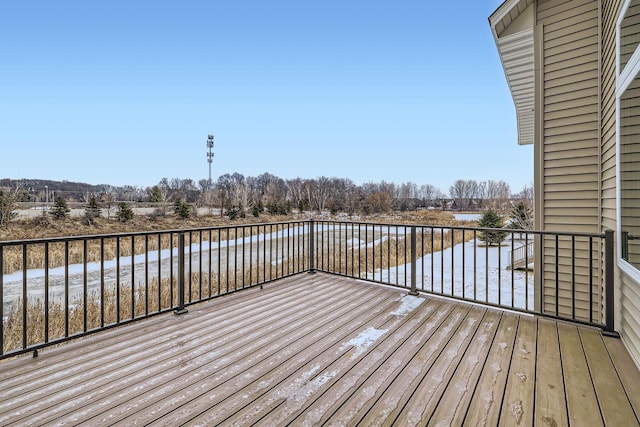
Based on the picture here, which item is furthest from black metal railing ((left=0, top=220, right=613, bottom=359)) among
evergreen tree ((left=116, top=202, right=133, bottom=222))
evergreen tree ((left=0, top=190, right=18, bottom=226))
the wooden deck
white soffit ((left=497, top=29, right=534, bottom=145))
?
evergreen tree ((left=116, top=202, right=133, bottom=222))

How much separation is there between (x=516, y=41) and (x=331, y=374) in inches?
165

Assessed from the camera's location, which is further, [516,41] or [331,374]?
[516,41]

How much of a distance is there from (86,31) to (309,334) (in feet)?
50.8

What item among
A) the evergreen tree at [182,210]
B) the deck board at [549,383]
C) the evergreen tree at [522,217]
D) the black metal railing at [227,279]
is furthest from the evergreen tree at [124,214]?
the evergreen tree at [522,217]

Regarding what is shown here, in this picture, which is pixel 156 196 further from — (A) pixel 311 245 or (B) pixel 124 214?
(A) pixel 311 245

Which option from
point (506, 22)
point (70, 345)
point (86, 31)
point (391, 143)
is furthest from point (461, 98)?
point (70, 345)

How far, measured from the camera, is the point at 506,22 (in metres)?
3.44

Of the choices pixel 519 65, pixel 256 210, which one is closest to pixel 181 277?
pixel 519 65

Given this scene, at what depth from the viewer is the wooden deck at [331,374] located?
59.8 inches

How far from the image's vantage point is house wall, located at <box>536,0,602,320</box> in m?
2.96

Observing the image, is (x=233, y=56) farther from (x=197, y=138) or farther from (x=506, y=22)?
(x=197, y=138)

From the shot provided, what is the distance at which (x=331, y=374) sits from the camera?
191cm

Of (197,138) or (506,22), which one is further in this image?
(197,138)

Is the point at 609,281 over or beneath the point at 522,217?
beneath
